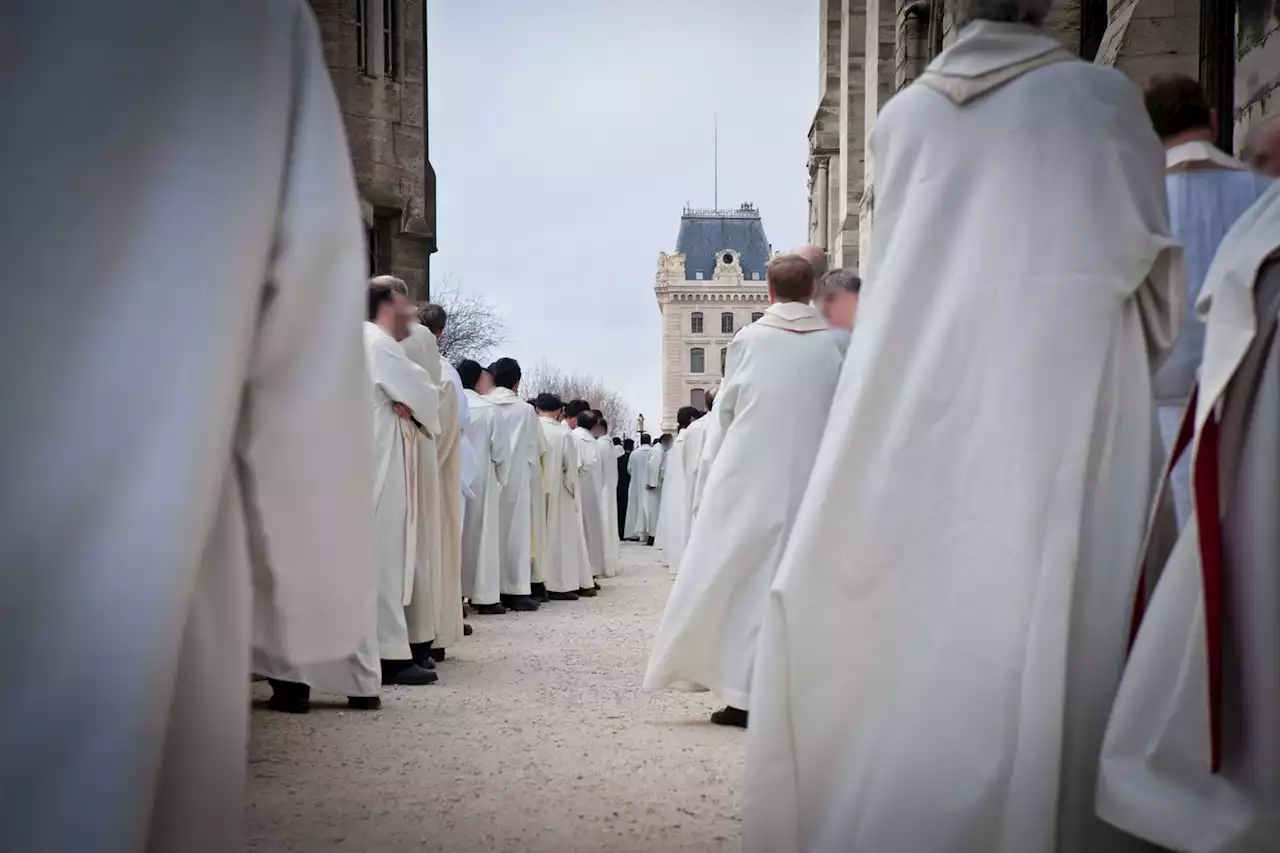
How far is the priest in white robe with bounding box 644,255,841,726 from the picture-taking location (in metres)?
6.75

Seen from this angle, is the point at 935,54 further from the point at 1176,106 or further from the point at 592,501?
the point at 1176,106

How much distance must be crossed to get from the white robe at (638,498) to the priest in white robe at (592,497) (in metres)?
10.4

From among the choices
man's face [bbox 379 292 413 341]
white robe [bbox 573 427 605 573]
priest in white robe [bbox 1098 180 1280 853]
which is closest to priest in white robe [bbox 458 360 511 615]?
man's face [bbox 379 292 413 341]

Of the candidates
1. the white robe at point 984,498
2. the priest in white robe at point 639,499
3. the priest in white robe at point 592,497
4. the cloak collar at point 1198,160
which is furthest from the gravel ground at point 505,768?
the priest in white robe at point 639,499

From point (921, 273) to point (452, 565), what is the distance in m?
5.73

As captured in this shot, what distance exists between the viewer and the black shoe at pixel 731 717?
7180 millimetres

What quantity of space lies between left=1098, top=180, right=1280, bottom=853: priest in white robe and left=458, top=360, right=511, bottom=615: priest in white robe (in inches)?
370

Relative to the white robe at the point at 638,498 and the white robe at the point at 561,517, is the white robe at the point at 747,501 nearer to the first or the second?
the white robe at the point at 561,517

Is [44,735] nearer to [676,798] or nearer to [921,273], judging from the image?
[921,273]

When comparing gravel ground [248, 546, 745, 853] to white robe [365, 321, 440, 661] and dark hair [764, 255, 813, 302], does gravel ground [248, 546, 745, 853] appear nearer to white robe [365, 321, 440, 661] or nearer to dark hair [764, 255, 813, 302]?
white robe [365, 321, 440, 661]

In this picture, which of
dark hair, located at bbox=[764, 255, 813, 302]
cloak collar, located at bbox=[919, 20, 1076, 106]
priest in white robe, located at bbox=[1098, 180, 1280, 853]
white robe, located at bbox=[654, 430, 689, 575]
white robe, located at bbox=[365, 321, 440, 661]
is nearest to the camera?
priest in white robe, located at bbox=[1098, 180, 1280, 853]

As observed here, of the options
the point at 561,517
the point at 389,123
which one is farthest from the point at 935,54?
the point at 561,517

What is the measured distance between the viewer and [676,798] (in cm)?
531

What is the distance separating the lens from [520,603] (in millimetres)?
13680
